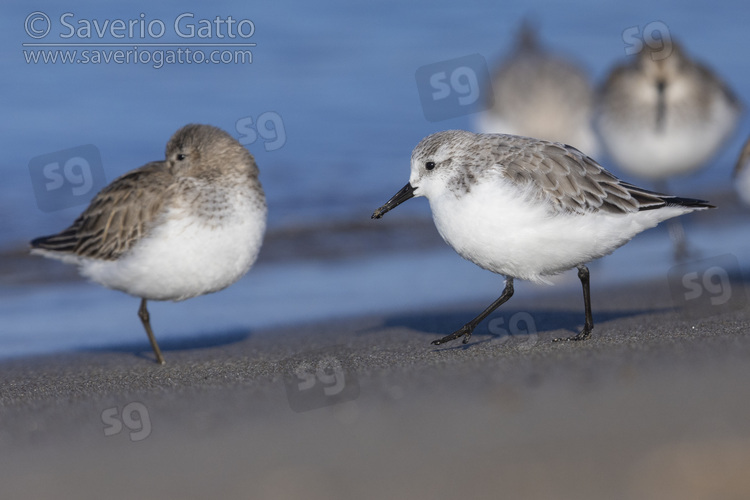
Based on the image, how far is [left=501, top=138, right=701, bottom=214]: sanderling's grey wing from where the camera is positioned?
20.1ft

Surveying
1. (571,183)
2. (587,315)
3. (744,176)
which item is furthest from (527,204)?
(744,176)

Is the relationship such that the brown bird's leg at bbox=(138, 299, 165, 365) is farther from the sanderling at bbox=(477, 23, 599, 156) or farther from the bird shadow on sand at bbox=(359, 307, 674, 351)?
the sanderling at bbox=(477, 23, 599, 156)

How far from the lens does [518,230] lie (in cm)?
601

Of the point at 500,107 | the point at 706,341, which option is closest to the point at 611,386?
the point at 706,341

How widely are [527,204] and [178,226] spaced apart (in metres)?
2.10

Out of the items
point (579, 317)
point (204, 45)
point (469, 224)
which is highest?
point (204, 45)

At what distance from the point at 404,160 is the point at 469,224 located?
301 inches

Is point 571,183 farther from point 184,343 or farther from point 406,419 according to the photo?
point 184,343

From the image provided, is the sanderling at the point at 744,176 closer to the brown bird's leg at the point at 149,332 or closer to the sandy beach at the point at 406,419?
the sandy beach at the point at 406,419

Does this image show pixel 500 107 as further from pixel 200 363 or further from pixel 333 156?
pixel 200 363

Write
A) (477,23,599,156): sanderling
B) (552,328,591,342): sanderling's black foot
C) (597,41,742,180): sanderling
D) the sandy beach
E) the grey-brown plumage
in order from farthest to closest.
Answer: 1. (477,23,599,156): sanderling
2. (597,41,742,180): sanderling
3. the grey-brown plumage
4. (552,328,591,342): sanderling's black foot
5. the sandy beach

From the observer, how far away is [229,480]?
4281 mm

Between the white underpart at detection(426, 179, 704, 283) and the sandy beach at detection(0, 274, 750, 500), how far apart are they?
1.70ft

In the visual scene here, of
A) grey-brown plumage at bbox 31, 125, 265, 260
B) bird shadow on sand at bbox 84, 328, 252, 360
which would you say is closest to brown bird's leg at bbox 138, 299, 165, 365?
bird shadow on sand at bbox 84, 328, 252, 360
